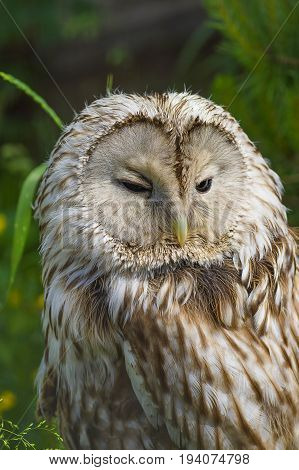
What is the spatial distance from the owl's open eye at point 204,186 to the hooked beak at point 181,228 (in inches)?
3.4

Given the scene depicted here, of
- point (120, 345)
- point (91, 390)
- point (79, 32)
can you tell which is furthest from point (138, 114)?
point (79, 32)

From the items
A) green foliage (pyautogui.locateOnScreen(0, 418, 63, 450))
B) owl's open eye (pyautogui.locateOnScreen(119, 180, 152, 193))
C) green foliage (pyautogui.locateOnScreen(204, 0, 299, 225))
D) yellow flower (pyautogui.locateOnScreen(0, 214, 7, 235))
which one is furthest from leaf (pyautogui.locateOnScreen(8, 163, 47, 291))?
yellow flower (pyautogui.locateOnScreen(0, 214, 7, 235))

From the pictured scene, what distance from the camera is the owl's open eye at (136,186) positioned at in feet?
6.21

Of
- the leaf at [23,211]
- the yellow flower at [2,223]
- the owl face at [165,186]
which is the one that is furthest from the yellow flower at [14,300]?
the owl face at [165,186]

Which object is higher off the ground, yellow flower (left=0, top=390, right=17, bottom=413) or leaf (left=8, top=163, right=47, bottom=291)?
leaf (left=8, top=163, right=47, bottom=291)

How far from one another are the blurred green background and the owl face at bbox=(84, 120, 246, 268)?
81 centimetres

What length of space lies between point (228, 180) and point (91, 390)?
1.99ft

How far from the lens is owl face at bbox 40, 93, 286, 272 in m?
1.88

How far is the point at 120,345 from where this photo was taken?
2047 mm

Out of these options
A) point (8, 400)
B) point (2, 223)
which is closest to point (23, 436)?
point (8, 400)

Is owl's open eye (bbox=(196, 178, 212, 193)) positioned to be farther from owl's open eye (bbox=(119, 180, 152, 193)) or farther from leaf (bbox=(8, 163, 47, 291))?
leaf (bbox=(8, 163, 47, 291))

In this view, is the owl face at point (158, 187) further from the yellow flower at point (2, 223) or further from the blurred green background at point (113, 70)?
the yellow flower at point (2, 223)

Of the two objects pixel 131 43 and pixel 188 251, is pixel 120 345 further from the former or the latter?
pixel 131 43
